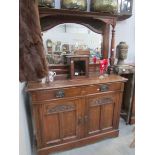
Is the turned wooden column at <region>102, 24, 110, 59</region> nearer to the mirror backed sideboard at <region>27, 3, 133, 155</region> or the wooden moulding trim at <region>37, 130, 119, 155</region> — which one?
the mirror backed sideboard at <region>27, 3, 133, 155</region>

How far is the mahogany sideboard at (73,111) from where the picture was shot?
167cm

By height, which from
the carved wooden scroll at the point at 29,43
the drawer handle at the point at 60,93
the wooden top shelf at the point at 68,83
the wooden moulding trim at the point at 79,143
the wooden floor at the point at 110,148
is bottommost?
the wooden floor at the point at 110,148

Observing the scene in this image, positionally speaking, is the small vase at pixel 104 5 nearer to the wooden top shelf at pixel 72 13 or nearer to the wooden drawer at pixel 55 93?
the wooden top shelf at pixel 72 13

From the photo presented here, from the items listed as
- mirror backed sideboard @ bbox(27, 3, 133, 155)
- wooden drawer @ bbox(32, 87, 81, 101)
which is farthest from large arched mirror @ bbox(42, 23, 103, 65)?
wooden drawer @ bbox(32, 87, 81, 101)

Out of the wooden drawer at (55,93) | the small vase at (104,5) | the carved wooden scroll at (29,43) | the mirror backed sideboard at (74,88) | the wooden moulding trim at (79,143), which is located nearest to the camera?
the carved wooden scroll at (29,43)

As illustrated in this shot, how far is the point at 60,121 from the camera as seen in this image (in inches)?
70.4

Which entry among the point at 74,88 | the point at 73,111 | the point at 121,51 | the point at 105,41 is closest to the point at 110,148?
the point at 73,111

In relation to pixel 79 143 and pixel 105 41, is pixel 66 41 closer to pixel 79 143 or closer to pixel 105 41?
pixel 105 41

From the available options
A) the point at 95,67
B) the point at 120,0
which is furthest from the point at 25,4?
the point at 120,0

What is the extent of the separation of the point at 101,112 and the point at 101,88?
0.31m

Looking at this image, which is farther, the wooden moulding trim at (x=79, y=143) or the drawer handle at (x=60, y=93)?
the wooden moulding trim at (x=79, y=143)

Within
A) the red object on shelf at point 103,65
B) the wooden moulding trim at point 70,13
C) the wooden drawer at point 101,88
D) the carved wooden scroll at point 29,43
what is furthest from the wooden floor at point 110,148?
the wooden moulding trim at point 70,13
